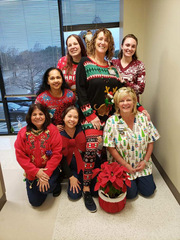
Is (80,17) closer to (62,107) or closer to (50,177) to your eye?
(62,107)

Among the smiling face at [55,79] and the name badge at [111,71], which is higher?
the name badge at [111,71]

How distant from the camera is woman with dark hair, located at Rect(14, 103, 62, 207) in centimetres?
160

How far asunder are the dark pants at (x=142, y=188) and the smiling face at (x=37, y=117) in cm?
100

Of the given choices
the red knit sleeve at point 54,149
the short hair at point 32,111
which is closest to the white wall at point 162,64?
the red knit sleeve at point 54,149

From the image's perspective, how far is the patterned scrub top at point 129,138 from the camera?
169 cm

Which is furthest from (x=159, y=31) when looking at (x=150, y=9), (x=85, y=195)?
(x=85, y=195)

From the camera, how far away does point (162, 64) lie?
1951 mm

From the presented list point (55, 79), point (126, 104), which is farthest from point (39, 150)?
point (126, 104)

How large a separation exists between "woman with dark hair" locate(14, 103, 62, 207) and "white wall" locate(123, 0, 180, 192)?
3.55 ft

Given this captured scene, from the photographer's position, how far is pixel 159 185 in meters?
1.89

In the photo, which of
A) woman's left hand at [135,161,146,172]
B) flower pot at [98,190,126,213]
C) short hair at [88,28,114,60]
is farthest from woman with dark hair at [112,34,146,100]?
flower pot at [98,190,126,213]

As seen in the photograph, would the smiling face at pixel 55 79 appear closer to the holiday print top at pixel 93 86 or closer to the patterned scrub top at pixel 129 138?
the holiday print top at pixel 93 86

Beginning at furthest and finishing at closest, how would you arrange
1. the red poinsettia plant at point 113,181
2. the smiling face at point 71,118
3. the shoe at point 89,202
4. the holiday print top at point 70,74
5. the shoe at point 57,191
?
the holiday print top at point 70,74, the shoe at point 57,191, the smiling face at point 71,118, the shoe at point 89,202, the red poinsettia plant at point 113,181

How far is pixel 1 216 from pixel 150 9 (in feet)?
8.97
